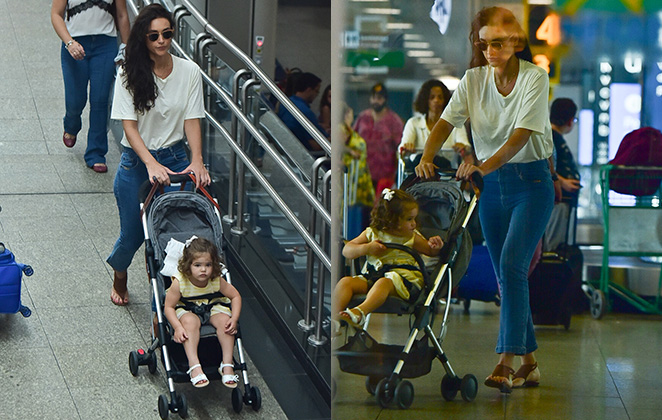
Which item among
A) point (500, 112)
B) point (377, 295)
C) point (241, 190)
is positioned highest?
point (500, 112)

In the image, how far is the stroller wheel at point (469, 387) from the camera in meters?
1.04

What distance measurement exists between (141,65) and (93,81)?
2.35 metres

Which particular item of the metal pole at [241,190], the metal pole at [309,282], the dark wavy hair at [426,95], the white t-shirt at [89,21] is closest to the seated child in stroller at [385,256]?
the dark wavy hair at [426,95]

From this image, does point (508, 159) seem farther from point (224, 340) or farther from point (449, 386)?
point (224, 340)

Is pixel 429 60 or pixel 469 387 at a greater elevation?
pixel 429 60

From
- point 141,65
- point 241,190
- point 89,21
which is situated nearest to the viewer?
point 141,65

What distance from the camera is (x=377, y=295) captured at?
1.08 m

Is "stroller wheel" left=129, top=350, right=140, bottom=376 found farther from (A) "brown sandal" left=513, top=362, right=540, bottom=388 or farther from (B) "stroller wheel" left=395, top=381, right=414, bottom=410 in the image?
(A) "brown sandal" left=513, top=362, right=540, bottom=388

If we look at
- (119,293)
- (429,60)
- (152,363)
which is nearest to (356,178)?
(429,60)

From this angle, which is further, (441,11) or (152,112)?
(152,112)

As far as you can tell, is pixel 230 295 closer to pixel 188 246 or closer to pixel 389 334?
pixel 188 246

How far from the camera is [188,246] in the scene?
3.96 metres

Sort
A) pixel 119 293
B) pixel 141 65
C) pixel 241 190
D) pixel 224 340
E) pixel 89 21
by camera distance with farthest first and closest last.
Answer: pixel 89 21, pixel 241 190, pixel 119 293, pixel 141 65, pixel 224 340

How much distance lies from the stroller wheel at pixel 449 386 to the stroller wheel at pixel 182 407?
287 cm
